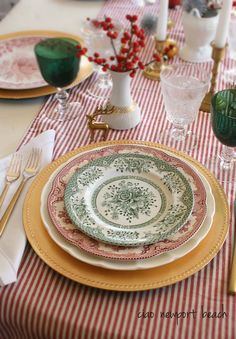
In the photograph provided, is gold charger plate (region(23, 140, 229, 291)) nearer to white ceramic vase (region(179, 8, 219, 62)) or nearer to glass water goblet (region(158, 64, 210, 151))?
glass water goblet (region(158, 64, 210, 151))

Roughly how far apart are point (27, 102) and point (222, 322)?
67 cm

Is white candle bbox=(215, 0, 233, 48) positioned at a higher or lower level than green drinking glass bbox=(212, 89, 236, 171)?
higher

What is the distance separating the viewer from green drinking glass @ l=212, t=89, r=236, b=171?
75 cm

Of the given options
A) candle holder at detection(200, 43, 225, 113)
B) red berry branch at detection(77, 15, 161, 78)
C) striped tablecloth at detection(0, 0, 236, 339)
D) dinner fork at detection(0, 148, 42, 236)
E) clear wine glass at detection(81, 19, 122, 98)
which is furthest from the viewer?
clear wine glass at detection(81, 19, 122, 98)

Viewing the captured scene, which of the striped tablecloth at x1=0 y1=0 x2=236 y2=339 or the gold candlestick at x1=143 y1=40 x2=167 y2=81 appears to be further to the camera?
the gold candlestick at x1=143 y1=40 x2=167 y2=81

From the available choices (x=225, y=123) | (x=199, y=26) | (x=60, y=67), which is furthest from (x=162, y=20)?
(x=225, y=123)

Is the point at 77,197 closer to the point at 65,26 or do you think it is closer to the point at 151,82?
the point at 151,82

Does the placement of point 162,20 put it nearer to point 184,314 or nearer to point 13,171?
point 13,171

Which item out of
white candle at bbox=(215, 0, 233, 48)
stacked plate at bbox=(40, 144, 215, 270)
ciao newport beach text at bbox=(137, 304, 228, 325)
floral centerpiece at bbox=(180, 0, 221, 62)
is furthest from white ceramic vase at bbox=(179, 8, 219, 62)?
ciao newport beach text at bbox=(137, 304, 228, 325)

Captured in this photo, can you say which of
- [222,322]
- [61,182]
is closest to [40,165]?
[61,182]

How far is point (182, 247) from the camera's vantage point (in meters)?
0.62

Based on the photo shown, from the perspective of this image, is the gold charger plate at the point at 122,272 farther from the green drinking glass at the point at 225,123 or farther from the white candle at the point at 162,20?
the white candle at the point at 162,20

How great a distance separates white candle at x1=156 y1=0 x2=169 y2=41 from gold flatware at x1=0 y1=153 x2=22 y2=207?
510mm

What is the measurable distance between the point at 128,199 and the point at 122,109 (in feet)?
0.90
